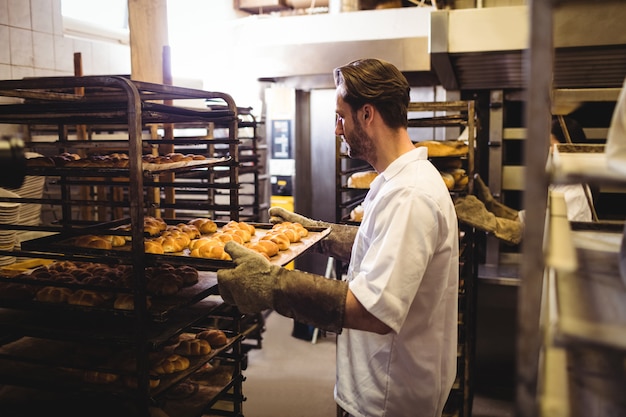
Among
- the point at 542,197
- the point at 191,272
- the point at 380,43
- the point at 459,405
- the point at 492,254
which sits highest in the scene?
the point at 380,43

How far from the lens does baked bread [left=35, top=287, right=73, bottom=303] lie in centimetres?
220

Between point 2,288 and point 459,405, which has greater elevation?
point 2,288

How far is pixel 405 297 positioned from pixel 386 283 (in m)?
0.08

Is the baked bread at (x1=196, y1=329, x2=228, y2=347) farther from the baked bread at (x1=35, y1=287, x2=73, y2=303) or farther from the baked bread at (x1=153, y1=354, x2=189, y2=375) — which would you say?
the baked bread at (x1=35, y1=287, x2=73, y2=303)

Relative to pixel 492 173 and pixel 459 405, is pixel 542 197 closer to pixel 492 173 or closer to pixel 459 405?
pixel 459 405

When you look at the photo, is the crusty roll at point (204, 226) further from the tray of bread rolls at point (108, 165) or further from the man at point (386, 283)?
the man at point (386, 283)

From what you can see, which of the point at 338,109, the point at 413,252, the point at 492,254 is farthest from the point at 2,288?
the point at 492,254

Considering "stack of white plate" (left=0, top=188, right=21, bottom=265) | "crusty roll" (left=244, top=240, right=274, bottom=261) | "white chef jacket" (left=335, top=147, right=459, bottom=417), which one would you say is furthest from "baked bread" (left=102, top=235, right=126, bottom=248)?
"stack of white plate" (left=0, top=188, right=21, bottom=265)

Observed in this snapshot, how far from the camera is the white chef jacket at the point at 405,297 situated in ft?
5.50

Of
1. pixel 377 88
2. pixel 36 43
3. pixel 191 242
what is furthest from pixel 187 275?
pixel 36 43

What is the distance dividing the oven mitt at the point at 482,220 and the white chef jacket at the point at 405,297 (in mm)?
1356

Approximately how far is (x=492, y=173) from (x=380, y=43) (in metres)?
1.53

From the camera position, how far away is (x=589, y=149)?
69.1 inches

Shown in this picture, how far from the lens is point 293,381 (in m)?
4.41
